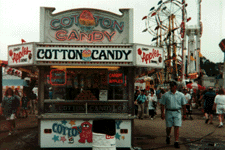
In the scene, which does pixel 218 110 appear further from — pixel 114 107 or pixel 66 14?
pixel 66 14

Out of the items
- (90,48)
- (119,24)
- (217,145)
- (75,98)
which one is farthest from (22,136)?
(217,145)

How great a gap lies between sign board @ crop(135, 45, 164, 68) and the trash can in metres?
1.83

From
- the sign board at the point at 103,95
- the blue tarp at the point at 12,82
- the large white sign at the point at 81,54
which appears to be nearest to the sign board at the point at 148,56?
the large white sign at the point at 81,54

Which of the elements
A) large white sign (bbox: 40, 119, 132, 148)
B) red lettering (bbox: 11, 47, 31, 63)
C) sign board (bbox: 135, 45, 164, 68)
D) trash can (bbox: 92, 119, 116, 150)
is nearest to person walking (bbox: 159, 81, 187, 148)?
sign board (bbox: 135, 45, 164, 68)

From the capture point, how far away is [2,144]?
26.8ft

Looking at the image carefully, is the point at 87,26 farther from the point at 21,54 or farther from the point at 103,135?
the point at 103,135

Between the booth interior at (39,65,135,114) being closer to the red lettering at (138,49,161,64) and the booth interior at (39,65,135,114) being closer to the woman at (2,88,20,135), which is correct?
the red lettering at (138,49,161,64)

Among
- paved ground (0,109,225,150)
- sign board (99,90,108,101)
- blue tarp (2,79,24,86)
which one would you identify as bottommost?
paved ground (0,109,225,150)

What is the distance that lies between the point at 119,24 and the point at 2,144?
5.29 meters

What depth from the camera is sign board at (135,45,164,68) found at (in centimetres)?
681

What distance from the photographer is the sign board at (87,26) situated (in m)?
7.14

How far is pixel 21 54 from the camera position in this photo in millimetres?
6879

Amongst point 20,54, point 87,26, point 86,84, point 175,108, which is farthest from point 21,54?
point 175,108

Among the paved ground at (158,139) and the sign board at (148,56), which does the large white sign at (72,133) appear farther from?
the sign board at (148,56)
